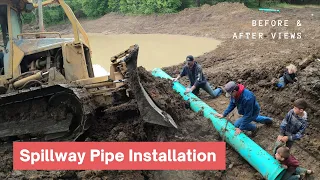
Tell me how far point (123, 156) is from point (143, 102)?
92 cm

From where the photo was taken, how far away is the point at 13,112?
5879 mm

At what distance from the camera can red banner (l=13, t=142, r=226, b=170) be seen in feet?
16.5

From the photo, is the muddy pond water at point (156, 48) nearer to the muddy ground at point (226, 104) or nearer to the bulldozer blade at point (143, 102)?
the muddy ground at point (226, 104)

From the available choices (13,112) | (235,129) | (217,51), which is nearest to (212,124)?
(235,129)

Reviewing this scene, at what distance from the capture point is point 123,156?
5.14 metres

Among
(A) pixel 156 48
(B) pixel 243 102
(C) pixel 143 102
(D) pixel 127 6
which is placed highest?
(D) pixel 127 6

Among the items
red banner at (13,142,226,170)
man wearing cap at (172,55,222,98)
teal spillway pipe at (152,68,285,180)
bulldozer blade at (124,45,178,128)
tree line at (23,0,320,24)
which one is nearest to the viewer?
teal spillway pipe at (152,68,285,180)

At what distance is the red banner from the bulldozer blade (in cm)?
38

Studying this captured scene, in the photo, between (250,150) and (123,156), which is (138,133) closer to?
(123,156)

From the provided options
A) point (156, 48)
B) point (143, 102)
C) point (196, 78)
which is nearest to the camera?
point (143, 102)

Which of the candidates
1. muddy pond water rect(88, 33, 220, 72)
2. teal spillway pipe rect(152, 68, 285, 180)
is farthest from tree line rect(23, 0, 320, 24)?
teal spillway pipe rect(152, 68, 285, 180)

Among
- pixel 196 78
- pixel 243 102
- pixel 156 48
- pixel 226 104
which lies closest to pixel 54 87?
pixel 243 102

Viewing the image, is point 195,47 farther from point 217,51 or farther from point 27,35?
point 27,35

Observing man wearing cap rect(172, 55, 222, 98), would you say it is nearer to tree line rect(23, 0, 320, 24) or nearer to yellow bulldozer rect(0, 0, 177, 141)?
yellow bulldozer rect(0, 0, 177, 141)
